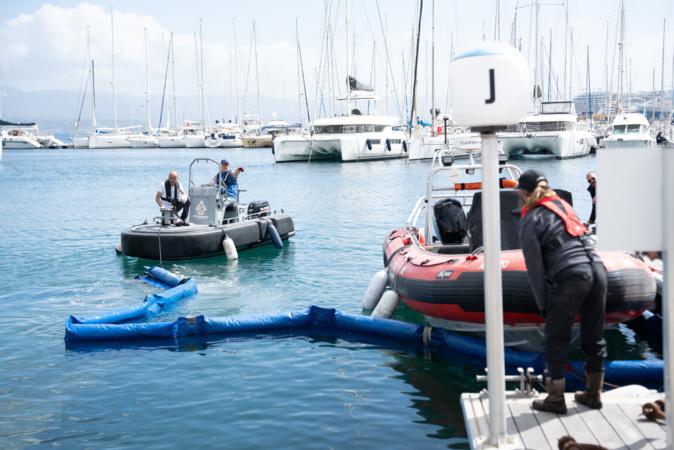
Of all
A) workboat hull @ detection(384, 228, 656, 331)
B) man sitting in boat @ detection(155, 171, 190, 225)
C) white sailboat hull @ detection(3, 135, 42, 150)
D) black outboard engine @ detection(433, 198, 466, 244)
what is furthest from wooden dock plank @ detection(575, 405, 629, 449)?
white sailboat hull @ detection(3, 135, 42, 150)

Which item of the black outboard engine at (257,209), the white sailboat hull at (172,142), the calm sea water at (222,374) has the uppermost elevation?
the white sailboat hull at (172,142)

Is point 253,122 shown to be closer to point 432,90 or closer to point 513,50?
point 432,90

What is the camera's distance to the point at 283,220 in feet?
58.1

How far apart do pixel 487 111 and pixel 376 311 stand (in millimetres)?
5626

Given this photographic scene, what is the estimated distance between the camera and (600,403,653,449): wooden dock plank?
4.75m

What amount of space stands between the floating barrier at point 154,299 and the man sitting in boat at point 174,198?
6.38 ft

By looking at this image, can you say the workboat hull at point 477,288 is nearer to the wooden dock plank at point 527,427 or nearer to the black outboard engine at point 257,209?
the wooden dock plank at point 527,427

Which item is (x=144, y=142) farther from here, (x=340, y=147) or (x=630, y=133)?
(x=630, y=133)

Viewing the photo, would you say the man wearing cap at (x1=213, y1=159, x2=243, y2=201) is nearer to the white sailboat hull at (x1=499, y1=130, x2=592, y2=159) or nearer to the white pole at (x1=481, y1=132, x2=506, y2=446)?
the white pole at (x1=481, y1=132, x2=506, y2=446)

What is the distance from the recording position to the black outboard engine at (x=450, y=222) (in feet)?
36.4

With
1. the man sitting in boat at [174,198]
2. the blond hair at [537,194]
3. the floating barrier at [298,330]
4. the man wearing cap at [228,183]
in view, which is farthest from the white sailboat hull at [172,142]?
the blond hair at [537,194]

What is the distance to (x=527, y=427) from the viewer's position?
5.07m

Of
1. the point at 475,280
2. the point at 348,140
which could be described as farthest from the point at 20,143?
the point at 475,280

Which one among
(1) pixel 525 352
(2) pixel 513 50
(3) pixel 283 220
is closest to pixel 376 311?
(1) pixel 525 352
